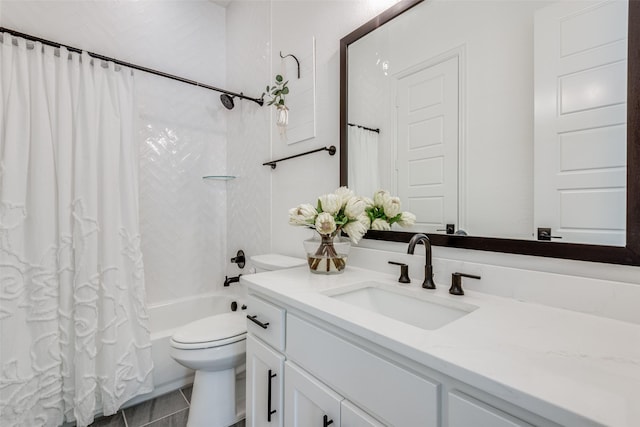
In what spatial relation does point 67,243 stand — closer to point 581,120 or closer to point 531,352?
point 531,352

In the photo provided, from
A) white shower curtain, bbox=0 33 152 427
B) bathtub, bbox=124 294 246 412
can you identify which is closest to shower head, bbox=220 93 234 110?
white shower curtain, bbox=0 33 152 427

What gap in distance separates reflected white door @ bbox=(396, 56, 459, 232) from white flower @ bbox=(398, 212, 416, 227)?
61mm

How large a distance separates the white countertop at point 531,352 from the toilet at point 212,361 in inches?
29.9

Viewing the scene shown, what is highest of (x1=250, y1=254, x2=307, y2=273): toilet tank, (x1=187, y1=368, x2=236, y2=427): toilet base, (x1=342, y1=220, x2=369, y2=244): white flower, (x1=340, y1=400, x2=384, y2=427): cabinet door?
(x1=342, y1=220, x2=369, y2=244): white flower

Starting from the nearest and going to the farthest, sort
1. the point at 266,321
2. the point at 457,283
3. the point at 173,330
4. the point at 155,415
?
the point at 457,283
the point at 266,321
the point at 155,415
the point at 173,330

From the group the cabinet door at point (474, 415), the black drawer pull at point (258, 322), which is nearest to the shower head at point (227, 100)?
the black drawer pull at point (258, 322)

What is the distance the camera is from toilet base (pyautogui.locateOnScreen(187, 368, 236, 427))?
1.48 metres

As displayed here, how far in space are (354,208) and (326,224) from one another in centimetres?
13

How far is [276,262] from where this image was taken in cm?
165

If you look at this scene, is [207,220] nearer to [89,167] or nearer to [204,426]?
[89,167]

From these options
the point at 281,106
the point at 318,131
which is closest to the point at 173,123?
the point at 281,106

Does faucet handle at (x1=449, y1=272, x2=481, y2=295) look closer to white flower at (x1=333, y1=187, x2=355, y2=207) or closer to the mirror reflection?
the mirror reflection

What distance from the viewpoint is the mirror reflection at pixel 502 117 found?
77 cm

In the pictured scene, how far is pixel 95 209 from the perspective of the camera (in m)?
1.60
